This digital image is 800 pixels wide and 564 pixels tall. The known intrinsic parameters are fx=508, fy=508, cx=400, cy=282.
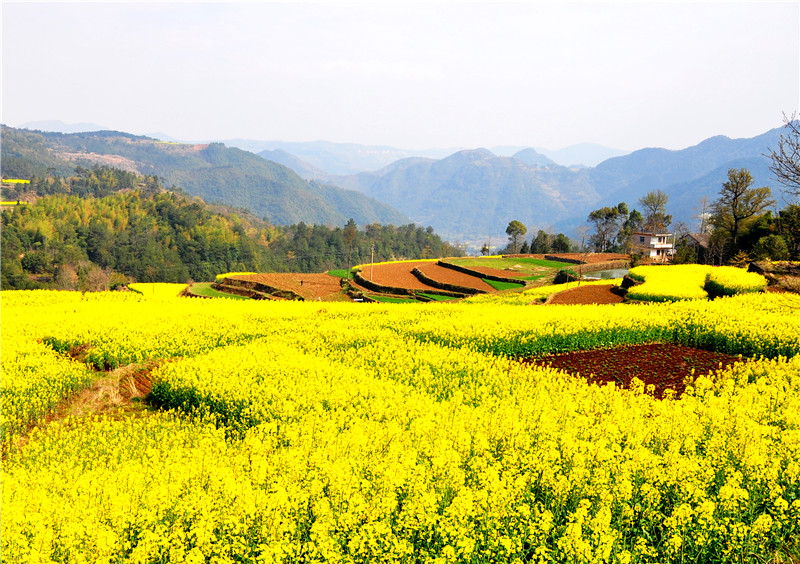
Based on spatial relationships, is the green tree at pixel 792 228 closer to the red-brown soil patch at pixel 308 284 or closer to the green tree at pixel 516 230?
the red-brown soil patch at pixel 308 284

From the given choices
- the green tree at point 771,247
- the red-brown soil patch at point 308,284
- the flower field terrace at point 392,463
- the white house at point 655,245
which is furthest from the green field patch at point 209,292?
the white house at point 655,245

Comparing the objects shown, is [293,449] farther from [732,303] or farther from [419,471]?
[732,303]

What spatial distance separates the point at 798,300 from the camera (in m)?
24.7

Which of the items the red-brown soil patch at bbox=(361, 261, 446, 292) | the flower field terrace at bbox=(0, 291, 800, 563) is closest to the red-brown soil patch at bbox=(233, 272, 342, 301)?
the red-brown soil patch at bbox=(361, 261, 446, 292)

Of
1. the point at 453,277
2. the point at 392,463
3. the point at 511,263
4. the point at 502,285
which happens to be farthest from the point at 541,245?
the point at 392,463

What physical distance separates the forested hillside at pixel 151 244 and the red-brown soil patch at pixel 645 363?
3724 inches

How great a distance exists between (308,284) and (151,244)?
81.3m

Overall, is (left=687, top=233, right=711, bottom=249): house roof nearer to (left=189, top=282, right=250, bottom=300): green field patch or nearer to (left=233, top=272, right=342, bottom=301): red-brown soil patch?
(left=233, top=272, right=342, bottom=301): red-brown soil patch

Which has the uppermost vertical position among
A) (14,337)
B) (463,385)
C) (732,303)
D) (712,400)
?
(732,303)

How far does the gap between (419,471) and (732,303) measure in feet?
75.1

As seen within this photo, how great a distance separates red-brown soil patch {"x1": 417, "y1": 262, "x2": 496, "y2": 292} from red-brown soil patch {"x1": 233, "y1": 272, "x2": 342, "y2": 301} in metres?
12.6

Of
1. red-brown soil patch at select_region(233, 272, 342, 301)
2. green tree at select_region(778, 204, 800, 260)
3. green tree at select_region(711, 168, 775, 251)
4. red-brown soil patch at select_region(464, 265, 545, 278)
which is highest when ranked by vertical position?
green tree at select_region(711, 168, 775, 251)

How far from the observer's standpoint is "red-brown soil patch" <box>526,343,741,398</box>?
1487 cm

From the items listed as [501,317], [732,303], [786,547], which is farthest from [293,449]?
[732,303]
